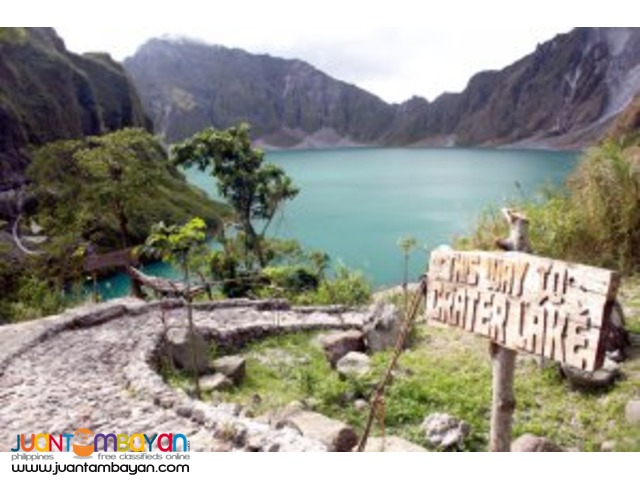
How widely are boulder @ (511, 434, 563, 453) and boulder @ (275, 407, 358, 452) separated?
1.51 metres

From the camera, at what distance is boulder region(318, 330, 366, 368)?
10742 millimetres

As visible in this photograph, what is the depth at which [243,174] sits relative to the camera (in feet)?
77.7

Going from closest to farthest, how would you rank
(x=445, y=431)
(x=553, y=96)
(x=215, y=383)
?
(x=445, y=431), (x=215, y=383), (x=553, y=96)

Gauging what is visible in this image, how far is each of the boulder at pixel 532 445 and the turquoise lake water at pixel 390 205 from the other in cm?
849

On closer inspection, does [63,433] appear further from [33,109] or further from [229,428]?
[33,109]

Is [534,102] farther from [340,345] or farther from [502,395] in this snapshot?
[502,395]

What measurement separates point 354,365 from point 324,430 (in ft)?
10.1

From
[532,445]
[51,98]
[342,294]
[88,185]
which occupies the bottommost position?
[342,294]

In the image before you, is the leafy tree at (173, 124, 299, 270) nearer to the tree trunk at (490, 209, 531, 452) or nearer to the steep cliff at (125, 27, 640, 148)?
the tree trunk at (490, 209, 531, 452)

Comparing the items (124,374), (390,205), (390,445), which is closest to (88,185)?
(124,374)

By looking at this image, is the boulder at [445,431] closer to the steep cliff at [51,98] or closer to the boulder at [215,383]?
the boulder at [215,383]

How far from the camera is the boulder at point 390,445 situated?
6395 millimetres

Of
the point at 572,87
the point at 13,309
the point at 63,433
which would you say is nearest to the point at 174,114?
the point at 572,87

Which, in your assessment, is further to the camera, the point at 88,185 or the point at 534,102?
the point at 534,102
